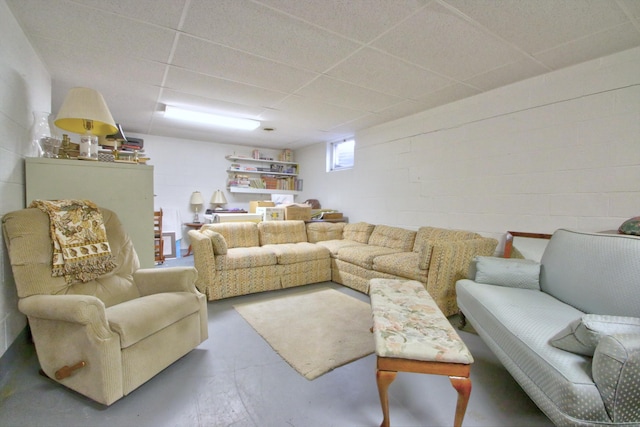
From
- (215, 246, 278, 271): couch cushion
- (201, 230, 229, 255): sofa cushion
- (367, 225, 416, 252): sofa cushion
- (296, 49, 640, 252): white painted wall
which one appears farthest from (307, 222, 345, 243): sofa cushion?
(201, 230, 229, 255): sofa cushion

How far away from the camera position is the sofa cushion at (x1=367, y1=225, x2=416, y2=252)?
3.56 meters

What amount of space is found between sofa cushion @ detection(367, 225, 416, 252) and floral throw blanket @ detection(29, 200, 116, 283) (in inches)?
119

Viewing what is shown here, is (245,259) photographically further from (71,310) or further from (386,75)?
(386,75)

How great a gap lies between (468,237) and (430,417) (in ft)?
6.52

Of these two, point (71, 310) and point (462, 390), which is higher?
point (71, 310)

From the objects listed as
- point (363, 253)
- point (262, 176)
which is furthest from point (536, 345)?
point (262, 176)

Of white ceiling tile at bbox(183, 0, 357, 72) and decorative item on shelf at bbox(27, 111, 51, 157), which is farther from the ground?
white ceiling tile at bbox(183, 0, 357, 72)

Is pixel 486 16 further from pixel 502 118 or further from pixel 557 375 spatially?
pixel 557 375

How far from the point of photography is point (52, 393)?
5.02 feet

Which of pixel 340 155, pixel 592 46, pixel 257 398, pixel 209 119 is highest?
pixel 592 46

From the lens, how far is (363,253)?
135 inches

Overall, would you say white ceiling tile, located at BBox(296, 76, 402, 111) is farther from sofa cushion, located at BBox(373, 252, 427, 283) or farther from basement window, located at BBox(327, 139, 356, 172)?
sofa cushion, located at BBox(373, 252, 427, 283)

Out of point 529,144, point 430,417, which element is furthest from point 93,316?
point 529,144

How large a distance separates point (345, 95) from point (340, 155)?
2.25 metres
